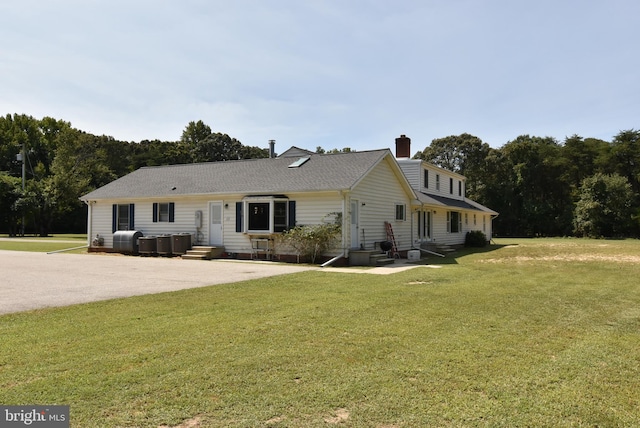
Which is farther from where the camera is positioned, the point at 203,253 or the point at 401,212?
the point at 401,212

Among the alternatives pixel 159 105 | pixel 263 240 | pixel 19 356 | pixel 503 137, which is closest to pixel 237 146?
pixel 503 137

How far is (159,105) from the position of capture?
20469mm

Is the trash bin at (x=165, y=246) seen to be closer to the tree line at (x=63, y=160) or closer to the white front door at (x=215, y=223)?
the white front door at (x=215, y=223)

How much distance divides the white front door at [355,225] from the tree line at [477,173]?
3053 cm

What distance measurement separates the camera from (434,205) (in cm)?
2319

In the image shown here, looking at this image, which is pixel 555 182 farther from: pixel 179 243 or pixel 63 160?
pixel 63 160

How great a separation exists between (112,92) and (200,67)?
15.2 ft

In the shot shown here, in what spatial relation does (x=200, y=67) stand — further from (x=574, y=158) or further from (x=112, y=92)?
(x=574, y=158)

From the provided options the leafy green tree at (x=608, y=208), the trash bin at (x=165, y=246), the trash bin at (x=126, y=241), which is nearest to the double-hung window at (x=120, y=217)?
the trash bin at (x=126, y=241)

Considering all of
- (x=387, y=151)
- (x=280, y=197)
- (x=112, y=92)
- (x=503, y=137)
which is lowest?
(x=280, y=197)

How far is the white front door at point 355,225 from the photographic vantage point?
17828mm

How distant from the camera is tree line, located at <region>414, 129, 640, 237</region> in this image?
128ft

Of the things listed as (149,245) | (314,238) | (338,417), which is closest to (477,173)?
(314,238)

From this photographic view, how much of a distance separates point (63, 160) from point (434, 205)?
118 ft
